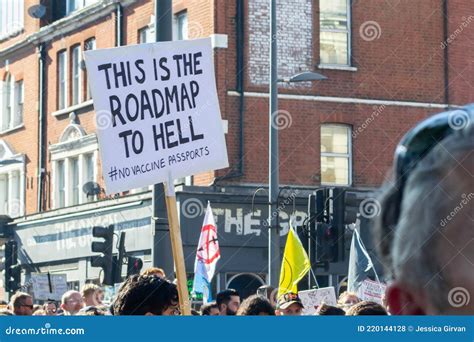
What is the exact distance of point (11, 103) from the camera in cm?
3775

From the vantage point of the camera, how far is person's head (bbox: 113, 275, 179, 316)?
4.50 m

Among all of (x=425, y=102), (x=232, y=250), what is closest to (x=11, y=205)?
(x=232, y=250)

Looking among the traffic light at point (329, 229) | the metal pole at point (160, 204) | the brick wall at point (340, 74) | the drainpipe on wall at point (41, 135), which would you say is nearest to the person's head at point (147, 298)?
the metal pole at point (160, 204)

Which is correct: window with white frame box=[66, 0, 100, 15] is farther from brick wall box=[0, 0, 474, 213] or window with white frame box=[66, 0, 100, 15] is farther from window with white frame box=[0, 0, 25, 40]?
brick wall box=[0, 0, 474, 213]

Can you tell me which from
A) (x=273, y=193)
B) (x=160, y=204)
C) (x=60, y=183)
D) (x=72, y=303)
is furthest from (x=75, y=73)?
(x=72, y=303)

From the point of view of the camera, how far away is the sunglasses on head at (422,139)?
0.98 meters

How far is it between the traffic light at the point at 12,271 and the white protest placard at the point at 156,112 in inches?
946

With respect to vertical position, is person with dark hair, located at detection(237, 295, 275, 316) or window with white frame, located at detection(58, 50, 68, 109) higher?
window with white frame, located at detection(58, 50, 68, 109)

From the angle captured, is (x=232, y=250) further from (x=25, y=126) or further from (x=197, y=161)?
(x=197, y=161)

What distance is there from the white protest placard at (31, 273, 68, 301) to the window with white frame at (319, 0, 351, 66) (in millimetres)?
9444

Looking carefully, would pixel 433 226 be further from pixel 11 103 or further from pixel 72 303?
pixel 11 103

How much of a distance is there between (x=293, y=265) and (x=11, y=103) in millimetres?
21665

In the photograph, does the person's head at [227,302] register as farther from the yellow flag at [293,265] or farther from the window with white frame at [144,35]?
the window with white frame at [144,35]

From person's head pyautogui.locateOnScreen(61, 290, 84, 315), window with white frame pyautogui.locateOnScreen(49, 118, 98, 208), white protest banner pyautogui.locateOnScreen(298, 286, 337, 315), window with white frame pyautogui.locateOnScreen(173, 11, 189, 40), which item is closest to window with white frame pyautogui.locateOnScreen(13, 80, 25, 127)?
window with white frame pyautogui.locateOnScreen(49, 118, 98, 208)
